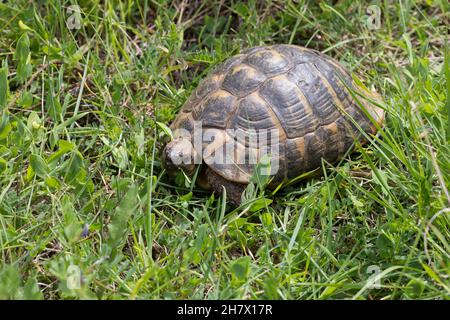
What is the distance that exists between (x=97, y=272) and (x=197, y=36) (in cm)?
214

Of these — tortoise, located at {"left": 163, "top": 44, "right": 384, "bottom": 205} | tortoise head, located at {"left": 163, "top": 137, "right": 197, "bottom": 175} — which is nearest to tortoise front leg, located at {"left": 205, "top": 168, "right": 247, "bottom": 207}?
tortoise, located at {"left": 163, "top": 44, "right": 384, "bottom": 205}

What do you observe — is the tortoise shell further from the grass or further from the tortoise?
the grass

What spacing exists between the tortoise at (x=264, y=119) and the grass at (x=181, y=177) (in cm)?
13

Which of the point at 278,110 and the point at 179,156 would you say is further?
the point at 278,110

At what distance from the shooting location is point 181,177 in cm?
331

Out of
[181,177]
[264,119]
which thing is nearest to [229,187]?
[181,177]

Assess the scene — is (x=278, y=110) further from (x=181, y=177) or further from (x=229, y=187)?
(x=181, y=177)

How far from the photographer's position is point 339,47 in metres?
4.14

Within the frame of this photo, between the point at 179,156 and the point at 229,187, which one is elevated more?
the point at 179,156

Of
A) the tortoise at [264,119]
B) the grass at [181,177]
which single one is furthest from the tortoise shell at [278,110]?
the grass at [181,177]

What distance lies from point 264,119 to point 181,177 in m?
0.52

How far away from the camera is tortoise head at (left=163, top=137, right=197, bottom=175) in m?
3.23

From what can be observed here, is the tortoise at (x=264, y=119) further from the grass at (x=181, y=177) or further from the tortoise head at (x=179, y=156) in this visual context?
the grass at (x=181, y=177)
